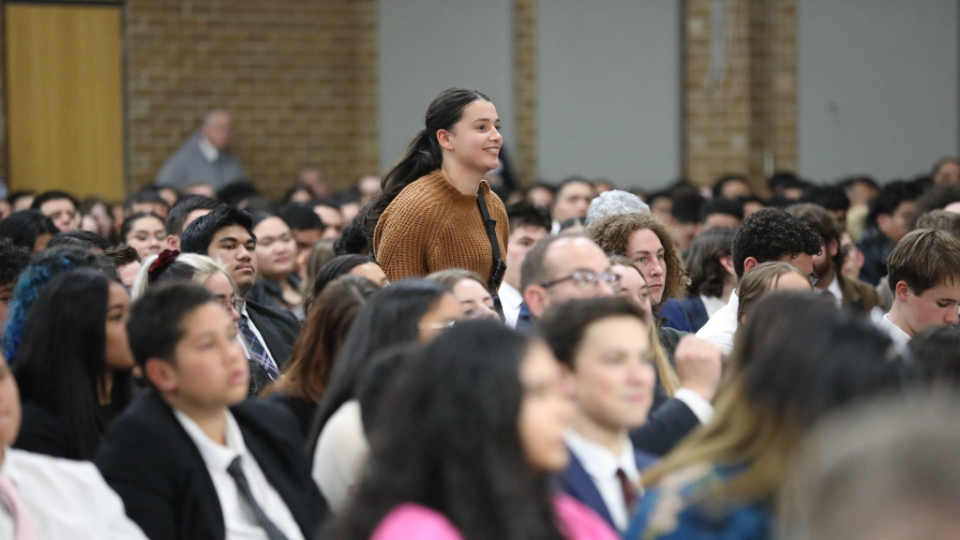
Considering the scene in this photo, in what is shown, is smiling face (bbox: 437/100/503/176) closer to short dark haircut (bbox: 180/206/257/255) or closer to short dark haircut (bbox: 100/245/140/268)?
short dark haircut (bbox: 180/206/257/255)

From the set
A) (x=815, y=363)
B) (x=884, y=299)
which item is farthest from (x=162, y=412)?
(x=884, y=299)

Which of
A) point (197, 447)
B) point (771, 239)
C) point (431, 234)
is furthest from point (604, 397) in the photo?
point (771, 239)

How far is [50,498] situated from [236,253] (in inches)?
92.8

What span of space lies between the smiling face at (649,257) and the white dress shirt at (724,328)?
1.06 ft

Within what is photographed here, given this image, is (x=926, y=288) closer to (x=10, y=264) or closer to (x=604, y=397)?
(x=604, y=397)

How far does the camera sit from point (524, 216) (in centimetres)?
638

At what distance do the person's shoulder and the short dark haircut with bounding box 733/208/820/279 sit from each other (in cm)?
304

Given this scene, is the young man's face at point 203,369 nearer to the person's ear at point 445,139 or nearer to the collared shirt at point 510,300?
the person's ear at point 445,139

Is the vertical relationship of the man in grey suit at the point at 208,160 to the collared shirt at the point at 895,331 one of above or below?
above

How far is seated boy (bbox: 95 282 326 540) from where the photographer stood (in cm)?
258

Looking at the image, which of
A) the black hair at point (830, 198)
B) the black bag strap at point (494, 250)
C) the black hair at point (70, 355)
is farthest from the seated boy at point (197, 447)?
the black hair at point (830, 198)

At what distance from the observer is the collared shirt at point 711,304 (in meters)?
5.07

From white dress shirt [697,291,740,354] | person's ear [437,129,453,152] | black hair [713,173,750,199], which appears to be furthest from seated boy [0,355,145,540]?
black hair [713,173,750,199]

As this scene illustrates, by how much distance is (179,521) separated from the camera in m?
2.60
